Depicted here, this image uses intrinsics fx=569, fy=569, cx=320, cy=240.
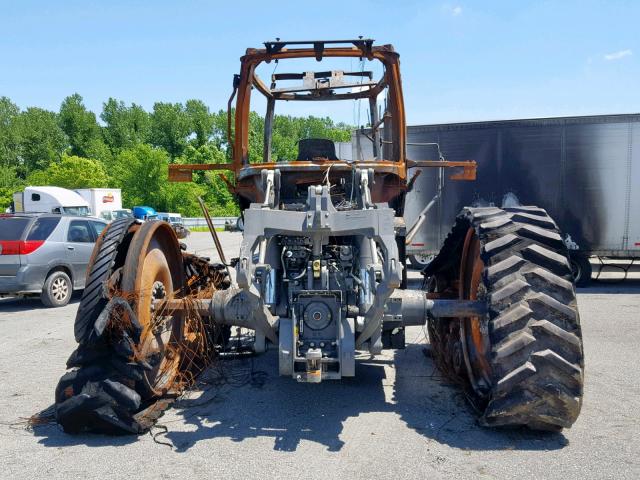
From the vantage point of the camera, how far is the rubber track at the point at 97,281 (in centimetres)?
415

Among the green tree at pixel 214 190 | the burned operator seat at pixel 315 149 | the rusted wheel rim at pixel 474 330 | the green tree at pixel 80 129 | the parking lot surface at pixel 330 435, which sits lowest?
the parking lot surface at pixel 330 435

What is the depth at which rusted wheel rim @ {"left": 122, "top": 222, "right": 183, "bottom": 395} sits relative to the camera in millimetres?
4477

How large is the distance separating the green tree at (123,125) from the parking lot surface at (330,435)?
262ft

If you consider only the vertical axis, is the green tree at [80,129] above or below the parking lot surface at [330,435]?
above

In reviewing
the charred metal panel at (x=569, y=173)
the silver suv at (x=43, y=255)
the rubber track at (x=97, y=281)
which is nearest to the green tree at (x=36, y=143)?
the silver suv at (x=43, y=255)

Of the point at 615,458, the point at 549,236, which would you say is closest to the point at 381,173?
the point at 549,236

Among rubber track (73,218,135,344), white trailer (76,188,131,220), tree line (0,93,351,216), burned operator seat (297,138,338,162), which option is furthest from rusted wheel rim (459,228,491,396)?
tree line (0,93,351,216)

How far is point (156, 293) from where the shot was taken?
513 cm

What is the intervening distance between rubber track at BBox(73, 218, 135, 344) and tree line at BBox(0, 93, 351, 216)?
48.5m

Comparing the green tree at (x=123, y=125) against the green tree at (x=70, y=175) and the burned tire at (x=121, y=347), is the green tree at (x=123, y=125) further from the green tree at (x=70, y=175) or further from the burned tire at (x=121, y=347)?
the burned tire at (x=121, y=347)

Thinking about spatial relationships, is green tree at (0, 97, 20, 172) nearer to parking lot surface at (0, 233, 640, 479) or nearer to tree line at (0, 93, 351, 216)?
tree line at (0, 93, 351, 216)

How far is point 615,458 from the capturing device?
376 cm

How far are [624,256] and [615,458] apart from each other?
33.0 feet

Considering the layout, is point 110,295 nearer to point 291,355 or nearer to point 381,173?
point 291,355
